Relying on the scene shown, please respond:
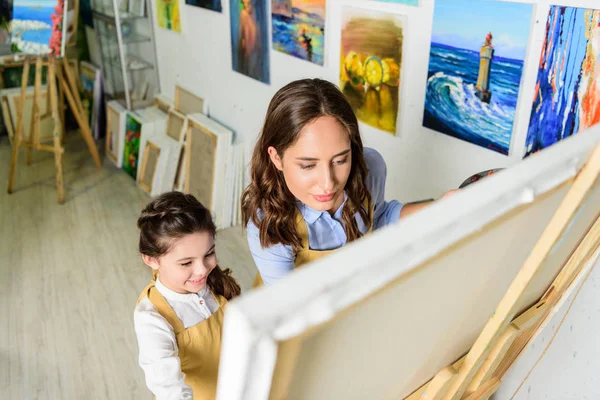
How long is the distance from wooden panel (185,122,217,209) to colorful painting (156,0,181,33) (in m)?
0.74

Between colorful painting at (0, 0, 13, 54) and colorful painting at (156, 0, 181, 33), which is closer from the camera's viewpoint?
colorful painting at (156, 0, 181, 33)

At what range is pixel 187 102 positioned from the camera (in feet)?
11.8

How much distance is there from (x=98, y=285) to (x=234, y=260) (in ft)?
2.52

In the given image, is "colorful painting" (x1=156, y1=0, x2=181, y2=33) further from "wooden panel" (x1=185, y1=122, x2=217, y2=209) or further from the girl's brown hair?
the girl's brown hair

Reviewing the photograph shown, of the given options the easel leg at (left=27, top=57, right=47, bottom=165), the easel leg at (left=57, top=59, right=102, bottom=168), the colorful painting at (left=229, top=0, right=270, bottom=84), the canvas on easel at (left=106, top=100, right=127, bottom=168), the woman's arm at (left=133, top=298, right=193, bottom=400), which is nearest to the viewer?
the woman's arm at (left=133, top=298, right=193, bottom=400)

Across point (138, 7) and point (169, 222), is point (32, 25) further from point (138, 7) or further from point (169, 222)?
point (169, 222)

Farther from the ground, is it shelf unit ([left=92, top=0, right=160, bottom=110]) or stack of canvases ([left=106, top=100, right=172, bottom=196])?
shelf unit ([left=92, top=0, right=160, bottom=110])

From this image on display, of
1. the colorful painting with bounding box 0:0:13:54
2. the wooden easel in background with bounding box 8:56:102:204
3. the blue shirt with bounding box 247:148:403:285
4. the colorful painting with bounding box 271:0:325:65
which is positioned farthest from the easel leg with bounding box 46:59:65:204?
Answer: the blue shirt with bounding box 247:148:403:285

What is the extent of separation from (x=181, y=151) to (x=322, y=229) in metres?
2.42

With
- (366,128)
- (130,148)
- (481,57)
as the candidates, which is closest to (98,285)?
(130,148)

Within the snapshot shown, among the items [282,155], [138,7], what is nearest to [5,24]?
[138,7]

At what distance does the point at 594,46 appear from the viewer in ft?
4.11

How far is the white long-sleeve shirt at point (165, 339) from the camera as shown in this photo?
109 cm

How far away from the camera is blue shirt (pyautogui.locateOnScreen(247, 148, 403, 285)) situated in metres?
1.23
